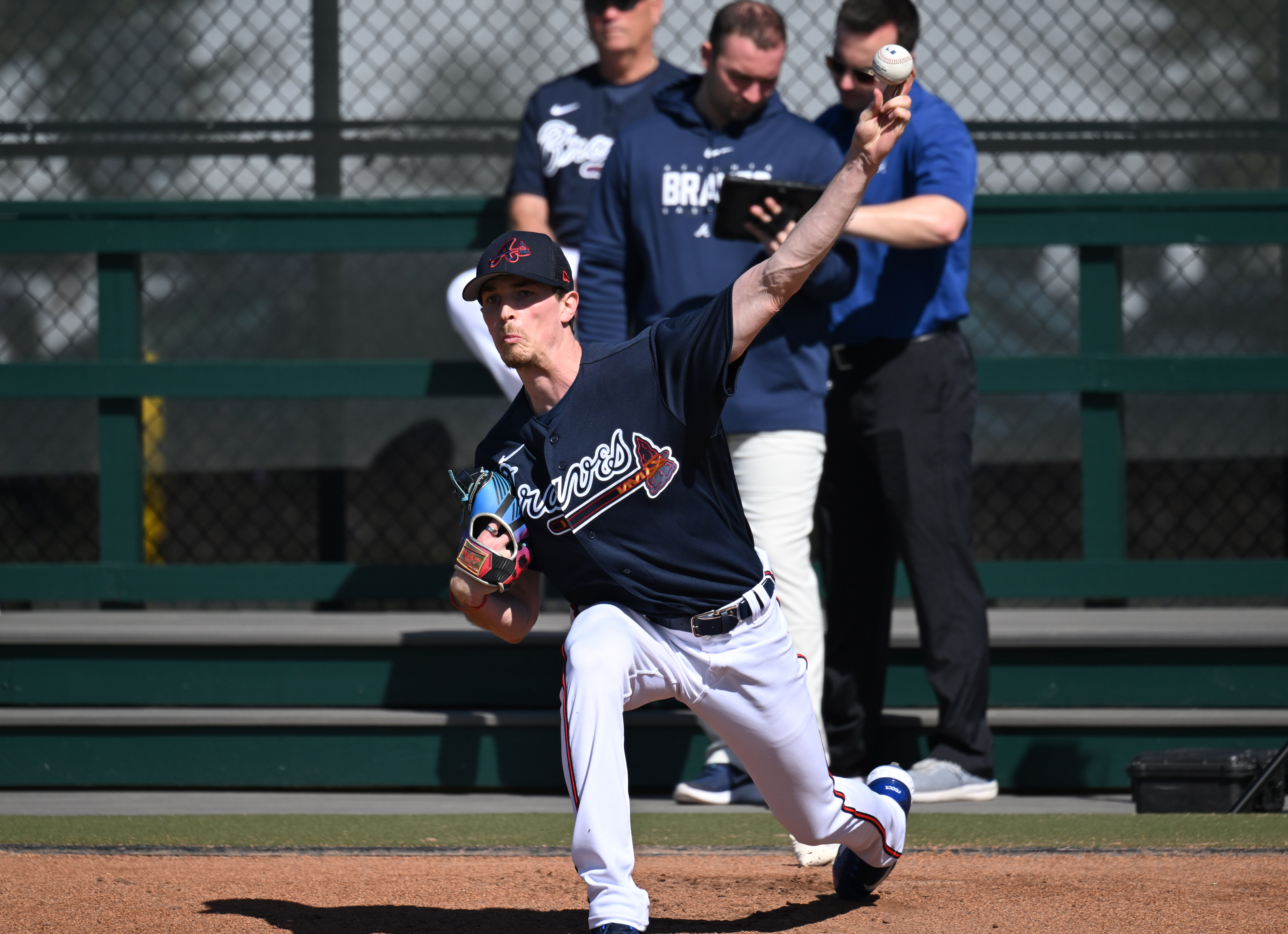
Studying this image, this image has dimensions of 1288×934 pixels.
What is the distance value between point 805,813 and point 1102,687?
218 cm

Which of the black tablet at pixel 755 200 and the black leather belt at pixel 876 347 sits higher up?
the black tablet at pixel 755 200

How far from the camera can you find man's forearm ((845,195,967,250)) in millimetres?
4055

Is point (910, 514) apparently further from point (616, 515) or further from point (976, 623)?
point (616, 515)

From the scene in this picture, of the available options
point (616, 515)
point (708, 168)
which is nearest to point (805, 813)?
point (616, 515)

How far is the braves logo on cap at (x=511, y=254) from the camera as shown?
2906 mm

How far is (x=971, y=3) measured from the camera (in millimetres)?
5910

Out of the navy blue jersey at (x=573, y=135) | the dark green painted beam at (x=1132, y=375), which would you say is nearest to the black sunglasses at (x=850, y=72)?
the navy blue jersey at (x=573, y=135)

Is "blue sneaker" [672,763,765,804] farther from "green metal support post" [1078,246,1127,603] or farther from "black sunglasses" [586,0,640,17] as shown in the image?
"black sunglasses" [586,0,640,17]

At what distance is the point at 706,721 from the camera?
10.1 feet

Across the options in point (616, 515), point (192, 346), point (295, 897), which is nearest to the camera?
point (616, 515)

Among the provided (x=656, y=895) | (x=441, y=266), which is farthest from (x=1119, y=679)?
(x=441, y=266)

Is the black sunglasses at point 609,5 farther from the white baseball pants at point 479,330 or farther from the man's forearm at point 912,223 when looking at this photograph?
the man's forearm at point 912,223

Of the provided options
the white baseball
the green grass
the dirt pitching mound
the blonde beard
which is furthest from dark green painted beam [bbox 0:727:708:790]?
the white baseball

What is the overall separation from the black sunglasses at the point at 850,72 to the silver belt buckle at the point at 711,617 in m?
2.03
